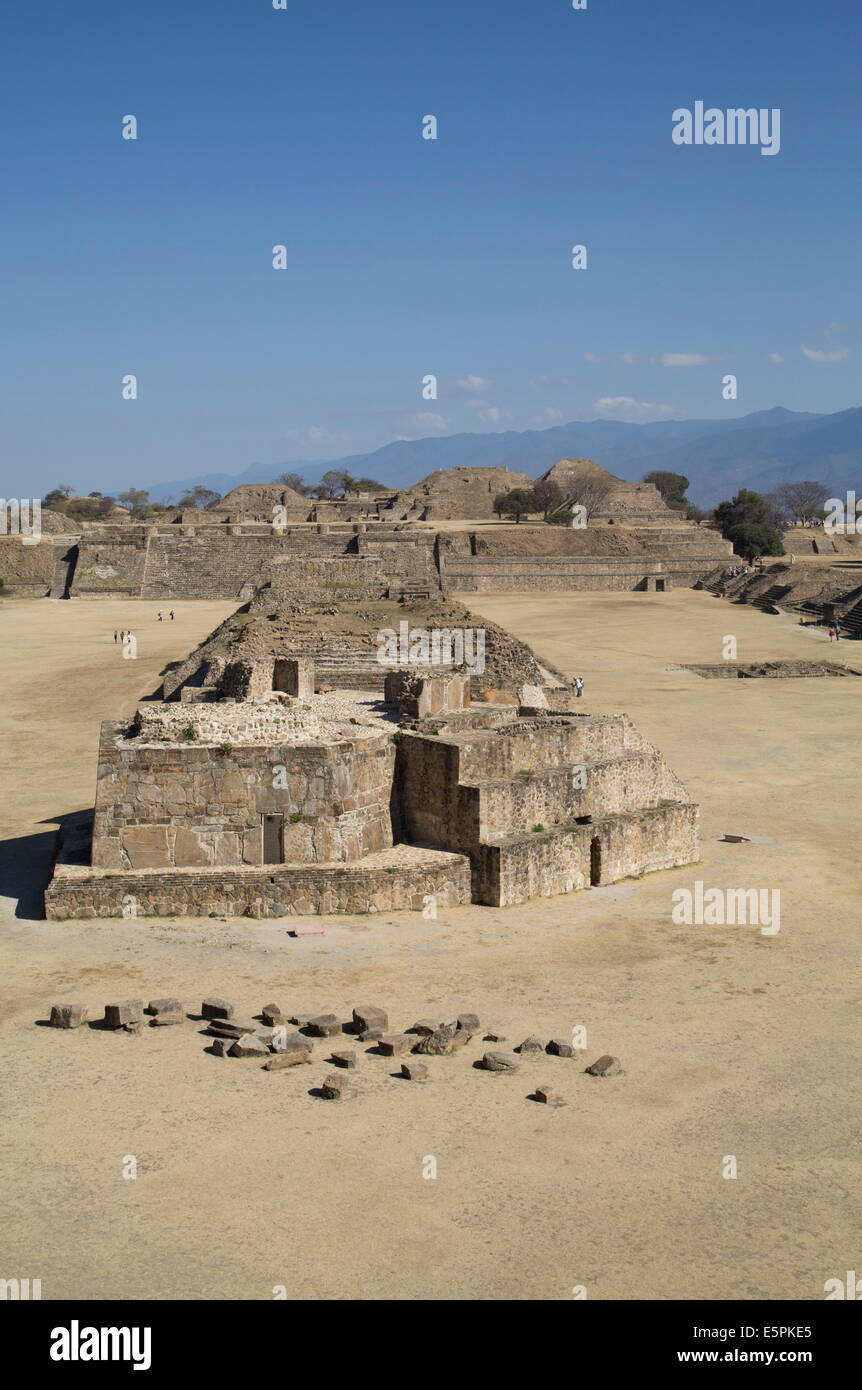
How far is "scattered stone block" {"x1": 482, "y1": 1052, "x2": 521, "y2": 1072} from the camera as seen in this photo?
1023 centimetres

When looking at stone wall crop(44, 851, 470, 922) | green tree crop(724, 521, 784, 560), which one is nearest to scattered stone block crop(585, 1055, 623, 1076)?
stone wall crop(44, 851, 470, 922)

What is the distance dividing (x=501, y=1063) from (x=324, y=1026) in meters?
1.52

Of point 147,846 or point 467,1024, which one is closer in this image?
point 467,1024

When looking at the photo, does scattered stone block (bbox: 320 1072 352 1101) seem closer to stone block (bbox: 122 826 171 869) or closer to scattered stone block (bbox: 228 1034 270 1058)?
scattered stone block (bbox: 228 1034 270 1058)

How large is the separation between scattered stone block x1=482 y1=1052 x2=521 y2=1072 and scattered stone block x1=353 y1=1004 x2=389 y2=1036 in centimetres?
97

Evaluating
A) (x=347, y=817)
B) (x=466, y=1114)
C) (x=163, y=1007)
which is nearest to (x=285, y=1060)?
(x=163, y=1007)

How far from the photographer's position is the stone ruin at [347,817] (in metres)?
13.9

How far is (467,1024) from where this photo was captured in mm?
10914

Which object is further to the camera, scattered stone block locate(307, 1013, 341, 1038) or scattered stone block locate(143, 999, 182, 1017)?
scattered stone block locate(143, 999, 182, 1017)

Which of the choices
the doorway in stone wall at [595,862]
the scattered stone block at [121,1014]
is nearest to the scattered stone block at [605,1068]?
the scattered stone block at [121,1014]

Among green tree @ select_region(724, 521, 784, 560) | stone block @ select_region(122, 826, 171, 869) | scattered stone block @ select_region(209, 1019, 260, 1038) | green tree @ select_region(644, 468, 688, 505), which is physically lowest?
scattered stone block @ select_region(209, 1019, 260, 1038)

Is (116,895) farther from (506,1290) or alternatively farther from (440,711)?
(506,1290)

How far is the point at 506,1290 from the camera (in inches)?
288

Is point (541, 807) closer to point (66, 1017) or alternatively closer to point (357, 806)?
A: point (357, 806)
